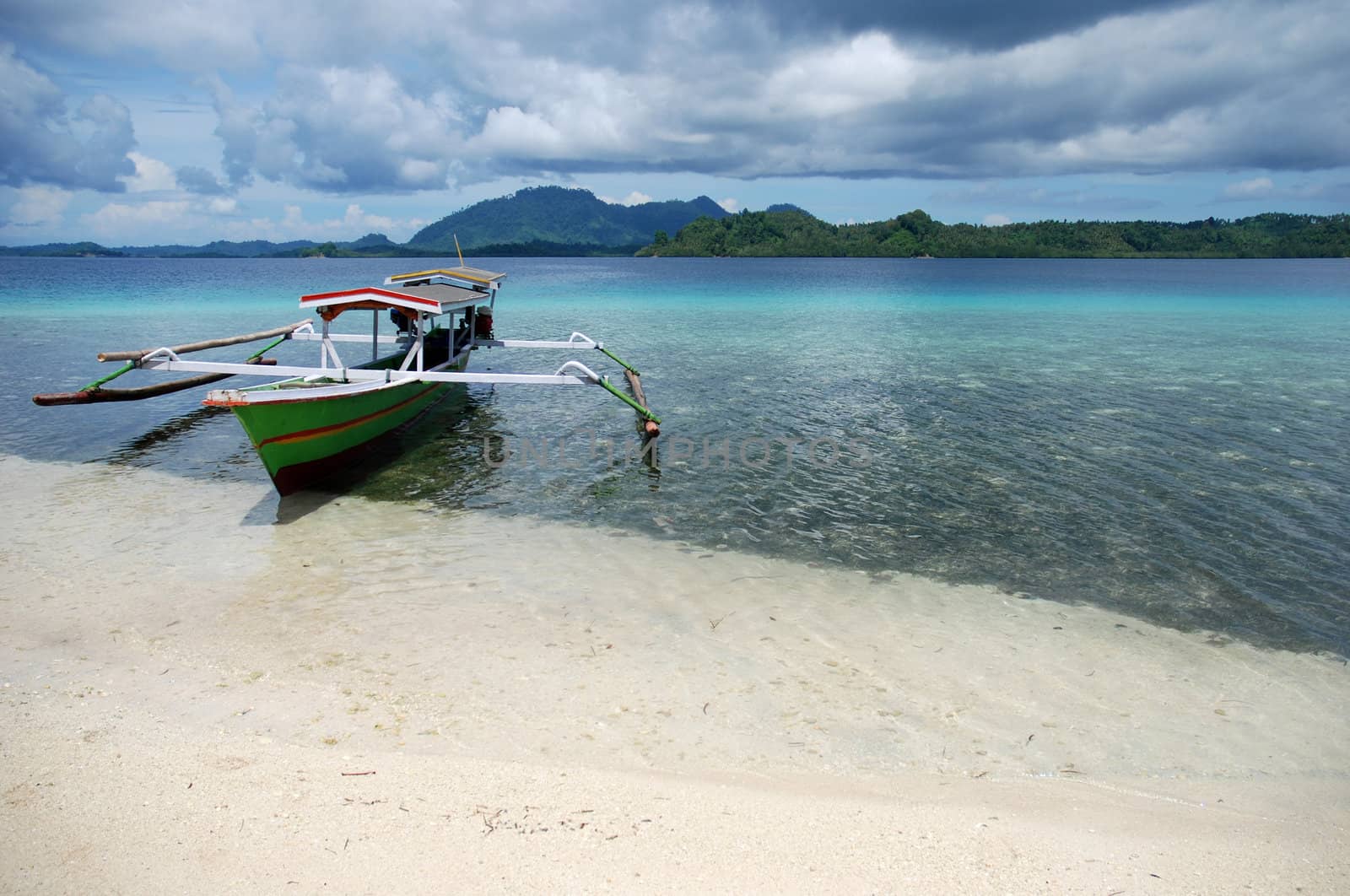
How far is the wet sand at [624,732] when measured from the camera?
4.12 meters

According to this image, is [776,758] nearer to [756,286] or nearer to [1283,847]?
[1283,847]

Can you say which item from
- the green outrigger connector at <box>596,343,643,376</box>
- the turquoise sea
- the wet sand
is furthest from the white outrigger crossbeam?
the wet sand

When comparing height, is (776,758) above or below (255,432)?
below

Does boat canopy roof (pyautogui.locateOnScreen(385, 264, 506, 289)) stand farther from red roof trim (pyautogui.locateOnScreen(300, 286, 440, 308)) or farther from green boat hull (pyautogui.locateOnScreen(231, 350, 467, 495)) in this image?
green boat hull (pyautogui.locateOnScreen(231, 350, 467, 495))

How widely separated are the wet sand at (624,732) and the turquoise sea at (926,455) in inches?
46.0

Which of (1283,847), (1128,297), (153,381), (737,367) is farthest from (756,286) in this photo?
(1283,847)

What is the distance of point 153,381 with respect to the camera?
64.6 feet

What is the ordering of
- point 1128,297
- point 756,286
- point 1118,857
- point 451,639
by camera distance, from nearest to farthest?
point 1118,857, point 451,639, point 1128,297, point 756,286

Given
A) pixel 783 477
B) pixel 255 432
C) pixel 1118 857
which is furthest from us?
pixel 783 477

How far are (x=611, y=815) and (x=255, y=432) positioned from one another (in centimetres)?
774

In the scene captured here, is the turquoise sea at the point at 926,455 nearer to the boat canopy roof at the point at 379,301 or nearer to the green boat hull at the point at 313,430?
the green boat hull at the point at 313,430

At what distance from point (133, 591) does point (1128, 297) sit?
69459 mm

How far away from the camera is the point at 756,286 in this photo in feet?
255

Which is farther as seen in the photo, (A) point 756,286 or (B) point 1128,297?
(A) point 756,286
